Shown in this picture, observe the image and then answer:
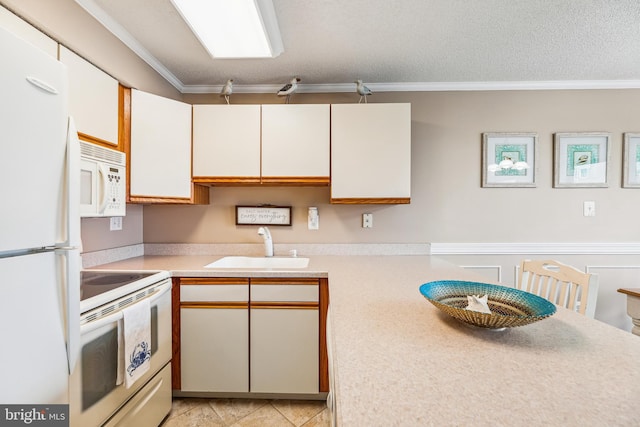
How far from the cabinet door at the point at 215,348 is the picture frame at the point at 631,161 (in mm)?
3149

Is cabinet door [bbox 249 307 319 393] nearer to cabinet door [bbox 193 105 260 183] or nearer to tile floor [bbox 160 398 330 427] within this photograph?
tile floor [bbox 160 398 330 427]

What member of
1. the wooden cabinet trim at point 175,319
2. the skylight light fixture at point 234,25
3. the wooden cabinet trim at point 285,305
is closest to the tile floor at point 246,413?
the wooden cabinet trim at point 175,319

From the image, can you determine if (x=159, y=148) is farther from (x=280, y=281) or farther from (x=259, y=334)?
(x=259, y=334)

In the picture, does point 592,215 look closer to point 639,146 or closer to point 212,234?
point 639,146

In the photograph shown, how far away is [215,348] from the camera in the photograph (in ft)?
5.86

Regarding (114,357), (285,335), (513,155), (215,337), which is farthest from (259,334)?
(513,155)

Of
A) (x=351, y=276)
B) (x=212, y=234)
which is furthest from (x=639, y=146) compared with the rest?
(x=212, y=234)

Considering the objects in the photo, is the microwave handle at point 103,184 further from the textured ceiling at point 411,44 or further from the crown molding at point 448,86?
the crown molding at point 448,86

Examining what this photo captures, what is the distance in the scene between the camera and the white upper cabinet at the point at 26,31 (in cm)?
110

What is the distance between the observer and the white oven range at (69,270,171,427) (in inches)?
42.3

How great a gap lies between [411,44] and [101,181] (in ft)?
6.50

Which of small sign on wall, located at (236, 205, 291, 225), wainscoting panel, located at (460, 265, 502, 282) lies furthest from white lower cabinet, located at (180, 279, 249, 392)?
wainscoting panel, located at (460, 265, 502, 282)

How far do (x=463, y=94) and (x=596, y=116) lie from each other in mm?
1095

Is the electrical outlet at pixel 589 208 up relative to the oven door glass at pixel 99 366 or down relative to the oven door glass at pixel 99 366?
up
